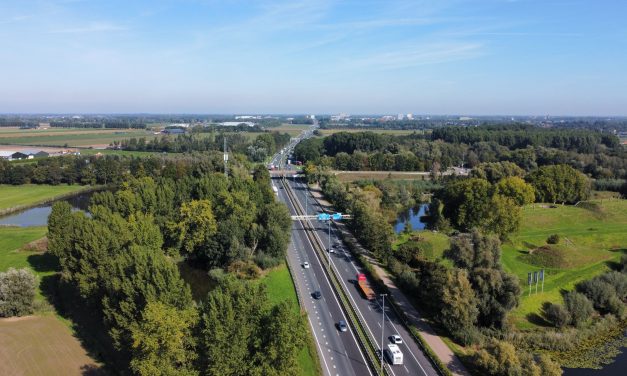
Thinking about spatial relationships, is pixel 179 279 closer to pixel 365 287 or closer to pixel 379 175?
pixel 365 287

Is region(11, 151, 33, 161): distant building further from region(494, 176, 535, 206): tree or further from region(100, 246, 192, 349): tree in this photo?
region(494, 176, 535, 206): tree

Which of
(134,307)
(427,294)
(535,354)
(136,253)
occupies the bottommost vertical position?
(535,354)

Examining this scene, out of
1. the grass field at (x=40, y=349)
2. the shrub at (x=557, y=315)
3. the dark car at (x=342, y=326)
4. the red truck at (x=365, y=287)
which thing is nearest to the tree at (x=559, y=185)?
the shrub at (x=557, y=315)

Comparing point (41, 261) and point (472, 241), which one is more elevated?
point (472, 241)

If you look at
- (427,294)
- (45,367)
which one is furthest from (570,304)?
(45,367)

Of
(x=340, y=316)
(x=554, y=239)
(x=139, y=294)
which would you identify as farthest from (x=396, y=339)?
(x=554, y=239)

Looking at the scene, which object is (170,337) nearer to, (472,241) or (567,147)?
(472,241)
